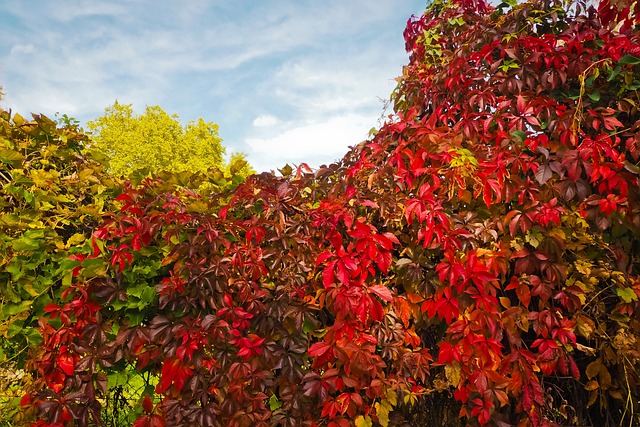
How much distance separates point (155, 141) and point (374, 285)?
20950 millimetres

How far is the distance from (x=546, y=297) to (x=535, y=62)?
4.87 feet

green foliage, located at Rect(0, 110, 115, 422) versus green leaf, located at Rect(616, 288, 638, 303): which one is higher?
green foliage, located at Rect(0, 110, 115, 422)

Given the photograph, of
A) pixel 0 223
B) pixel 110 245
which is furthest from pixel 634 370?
pixel 0 223

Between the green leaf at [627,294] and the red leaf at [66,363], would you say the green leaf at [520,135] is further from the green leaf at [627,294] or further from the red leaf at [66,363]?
the red leaf at [66,363]

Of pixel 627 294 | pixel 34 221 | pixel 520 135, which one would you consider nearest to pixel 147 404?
pixel 34 221

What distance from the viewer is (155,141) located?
854 inches

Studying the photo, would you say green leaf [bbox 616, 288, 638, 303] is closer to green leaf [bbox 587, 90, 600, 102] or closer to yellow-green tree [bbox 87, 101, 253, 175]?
Result: green leaf [bbox 587, 90, 600, 102]

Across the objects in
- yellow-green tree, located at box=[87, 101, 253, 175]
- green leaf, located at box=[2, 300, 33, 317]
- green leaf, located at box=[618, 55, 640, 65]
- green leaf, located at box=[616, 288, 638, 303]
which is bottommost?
green leaf, located at box=[616, 288, 638, 303]

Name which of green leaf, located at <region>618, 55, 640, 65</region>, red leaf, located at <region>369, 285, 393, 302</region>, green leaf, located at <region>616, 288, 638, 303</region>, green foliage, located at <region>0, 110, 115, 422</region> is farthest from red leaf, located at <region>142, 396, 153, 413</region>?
green leaf, located at <region>618, 55, 640, 65</region>

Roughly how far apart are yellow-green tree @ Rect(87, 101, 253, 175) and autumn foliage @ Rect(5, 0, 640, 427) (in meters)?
17.5

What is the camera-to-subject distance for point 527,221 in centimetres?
260

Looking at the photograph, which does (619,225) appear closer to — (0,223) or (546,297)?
(546,297)

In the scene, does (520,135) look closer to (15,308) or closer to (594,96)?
(594,96)

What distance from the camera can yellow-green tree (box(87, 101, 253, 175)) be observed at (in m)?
20.9
